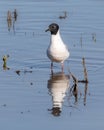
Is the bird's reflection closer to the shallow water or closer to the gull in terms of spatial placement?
the shallow water

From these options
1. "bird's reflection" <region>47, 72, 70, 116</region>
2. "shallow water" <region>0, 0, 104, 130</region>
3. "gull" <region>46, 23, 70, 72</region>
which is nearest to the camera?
"shallow water" <region>0, 0, 104, 130</region>

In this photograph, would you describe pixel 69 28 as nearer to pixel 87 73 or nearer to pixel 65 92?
pixel 87 73

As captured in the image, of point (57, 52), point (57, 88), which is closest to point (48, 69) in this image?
point (57, 52)

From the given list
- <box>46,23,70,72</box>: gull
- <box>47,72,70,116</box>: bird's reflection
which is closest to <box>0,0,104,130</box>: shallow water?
<box>47,72,70,116</box>: bird's reflection

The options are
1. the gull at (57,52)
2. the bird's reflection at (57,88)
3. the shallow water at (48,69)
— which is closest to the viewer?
the shallow water at (48,69)

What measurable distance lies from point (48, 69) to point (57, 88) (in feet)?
5.20

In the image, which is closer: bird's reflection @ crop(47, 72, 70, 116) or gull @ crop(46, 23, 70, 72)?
bird's reflection @ crop(47, 72, 70, 116)

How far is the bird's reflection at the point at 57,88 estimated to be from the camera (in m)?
11.1

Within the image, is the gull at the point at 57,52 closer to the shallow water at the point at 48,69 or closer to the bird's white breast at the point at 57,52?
the bird's white breast at the point at 57,52

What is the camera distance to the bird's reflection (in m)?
11.1

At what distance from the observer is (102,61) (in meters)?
14.3

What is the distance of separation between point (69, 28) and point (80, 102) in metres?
6.27

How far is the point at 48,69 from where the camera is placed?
14062 mm

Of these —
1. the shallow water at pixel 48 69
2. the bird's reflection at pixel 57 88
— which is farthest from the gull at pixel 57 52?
the bird's reflection at pixel 57 88
